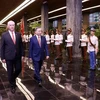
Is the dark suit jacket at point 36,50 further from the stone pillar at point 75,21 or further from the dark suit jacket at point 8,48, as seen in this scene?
the stone pillar at point 75,21

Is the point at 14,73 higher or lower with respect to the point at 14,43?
lower

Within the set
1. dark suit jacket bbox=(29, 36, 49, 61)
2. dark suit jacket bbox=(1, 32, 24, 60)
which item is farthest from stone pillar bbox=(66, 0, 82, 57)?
dark suit jacket bbox=(1, 32, 24, 60)

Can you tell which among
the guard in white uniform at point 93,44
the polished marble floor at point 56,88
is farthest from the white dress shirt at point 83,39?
the polished marble floor at point 56,88

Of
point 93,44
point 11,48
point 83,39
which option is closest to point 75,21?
point 83,39

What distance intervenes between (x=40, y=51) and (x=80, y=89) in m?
1.46

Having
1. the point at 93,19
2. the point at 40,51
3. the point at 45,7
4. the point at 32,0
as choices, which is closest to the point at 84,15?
the point at 93,19

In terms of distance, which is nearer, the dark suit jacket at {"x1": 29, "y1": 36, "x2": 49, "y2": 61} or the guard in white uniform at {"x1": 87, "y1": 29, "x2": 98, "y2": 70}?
the dark suit jacket at {"x1": 29, "y1": 36, "x2": 49, "y2": 61}

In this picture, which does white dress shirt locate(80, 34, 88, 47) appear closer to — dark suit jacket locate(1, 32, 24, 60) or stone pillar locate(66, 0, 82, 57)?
stone pillar locate(66, 0, 82, 57)

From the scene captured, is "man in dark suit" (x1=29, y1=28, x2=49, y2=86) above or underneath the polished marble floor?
above

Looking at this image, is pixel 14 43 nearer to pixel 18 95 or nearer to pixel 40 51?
pixel 40 51

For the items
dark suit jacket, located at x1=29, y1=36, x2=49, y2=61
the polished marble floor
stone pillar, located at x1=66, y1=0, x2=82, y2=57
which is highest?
stone pillar, located at x1=66, y1=0, x2=82, y2=57

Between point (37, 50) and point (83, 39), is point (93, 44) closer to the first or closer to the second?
point (37, 50)

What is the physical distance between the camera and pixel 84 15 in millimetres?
32375

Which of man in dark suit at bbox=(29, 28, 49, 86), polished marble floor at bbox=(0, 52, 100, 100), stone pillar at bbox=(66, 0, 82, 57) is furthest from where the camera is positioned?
stone pillar at bbox=(66, 0, 82, 57)
